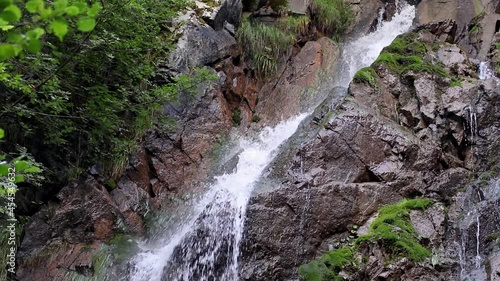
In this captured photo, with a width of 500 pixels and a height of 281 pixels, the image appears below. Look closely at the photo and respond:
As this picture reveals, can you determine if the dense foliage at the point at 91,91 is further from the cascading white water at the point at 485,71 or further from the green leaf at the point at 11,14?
the cascading white water at the point at 485,71

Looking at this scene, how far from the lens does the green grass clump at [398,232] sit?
6.07 meters

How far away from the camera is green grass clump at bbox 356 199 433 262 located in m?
6.07

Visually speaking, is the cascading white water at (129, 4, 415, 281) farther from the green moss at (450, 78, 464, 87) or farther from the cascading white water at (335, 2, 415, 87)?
the cascading white water at (335, 2, 415, 87)

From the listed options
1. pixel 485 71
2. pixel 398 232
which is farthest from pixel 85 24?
pixel 485 71

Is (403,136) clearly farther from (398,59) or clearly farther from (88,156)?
(88,156)

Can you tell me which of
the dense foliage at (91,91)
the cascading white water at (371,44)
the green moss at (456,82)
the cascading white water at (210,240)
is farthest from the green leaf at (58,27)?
the cascading white water at (371,44)

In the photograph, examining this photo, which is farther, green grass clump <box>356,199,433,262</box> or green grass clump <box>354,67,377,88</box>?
green grass clump <box>354,67,377,88</box>

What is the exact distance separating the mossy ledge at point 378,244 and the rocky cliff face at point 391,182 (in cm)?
3

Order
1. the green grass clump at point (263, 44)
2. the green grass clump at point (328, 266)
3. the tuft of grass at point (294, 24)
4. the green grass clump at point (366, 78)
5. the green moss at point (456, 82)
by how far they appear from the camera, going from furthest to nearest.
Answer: the tuft of grass at point (294, 24), the green grass clump at point (263, 44), the green grass clump at point (366, 78), the green moss at point (456, 82), the green grass clump at point (328, 266)

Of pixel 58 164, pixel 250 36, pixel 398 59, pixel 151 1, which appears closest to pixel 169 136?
pixel 58 164

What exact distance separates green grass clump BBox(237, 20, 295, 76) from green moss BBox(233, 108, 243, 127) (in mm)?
1550

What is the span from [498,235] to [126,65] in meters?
6.31

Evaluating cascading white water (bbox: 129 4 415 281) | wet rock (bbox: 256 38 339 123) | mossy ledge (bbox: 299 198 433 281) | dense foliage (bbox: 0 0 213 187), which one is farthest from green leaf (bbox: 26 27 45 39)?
wet rock (bbox: 256 38 339 123)

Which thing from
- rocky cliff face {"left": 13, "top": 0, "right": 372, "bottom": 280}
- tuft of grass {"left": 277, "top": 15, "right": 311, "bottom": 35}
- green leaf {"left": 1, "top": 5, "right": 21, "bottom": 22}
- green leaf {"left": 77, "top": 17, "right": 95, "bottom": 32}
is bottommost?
rocky cliff face {"left": 13, "top": 0, "right": 372, "bottom": 280}
